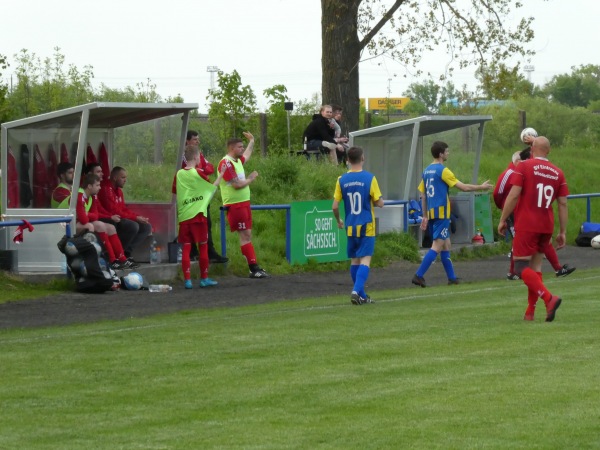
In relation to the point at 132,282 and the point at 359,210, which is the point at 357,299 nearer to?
the point at 359,210

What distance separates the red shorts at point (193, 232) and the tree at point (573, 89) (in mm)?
75369

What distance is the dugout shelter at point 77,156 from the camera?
18.5 metres

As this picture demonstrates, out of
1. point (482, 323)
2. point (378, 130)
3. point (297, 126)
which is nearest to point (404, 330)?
point (482, 323)

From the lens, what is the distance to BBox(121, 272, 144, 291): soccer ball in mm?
18156

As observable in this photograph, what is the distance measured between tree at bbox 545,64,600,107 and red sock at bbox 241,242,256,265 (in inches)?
2921

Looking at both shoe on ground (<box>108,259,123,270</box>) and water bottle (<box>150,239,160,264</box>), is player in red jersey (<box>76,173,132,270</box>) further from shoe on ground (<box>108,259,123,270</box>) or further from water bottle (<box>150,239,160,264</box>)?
water bottle (<box>150,239,160,264</box>)

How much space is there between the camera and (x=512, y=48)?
31.3 m

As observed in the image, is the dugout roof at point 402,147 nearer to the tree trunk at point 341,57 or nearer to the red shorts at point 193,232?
the tree trunk at point 341,57

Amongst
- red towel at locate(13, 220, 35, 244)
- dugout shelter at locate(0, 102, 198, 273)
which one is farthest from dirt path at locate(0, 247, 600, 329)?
red towel at locate(13, 220, 35, 244)

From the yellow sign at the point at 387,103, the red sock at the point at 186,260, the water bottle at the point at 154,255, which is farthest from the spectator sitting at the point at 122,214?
the yellow sign at the point at 387,103

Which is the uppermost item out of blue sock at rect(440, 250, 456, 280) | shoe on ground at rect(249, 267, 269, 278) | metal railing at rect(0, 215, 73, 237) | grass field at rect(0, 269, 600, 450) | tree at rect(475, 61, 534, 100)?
tree at rect(475, 61, 534, 100)

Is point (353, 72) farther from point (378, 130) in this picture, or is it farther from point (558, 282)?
point (558, 282)

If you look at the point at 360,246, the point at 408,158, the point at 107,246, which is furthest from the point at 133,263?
the point at 408,158

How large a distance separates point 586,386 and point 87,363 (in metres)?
4.07
